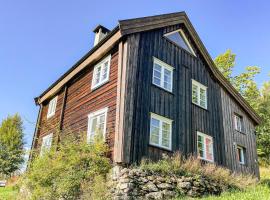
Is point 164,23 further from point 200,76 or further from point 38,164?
point 38,164

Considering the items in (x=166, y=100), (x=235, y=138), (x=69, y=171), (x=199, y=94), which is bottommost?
(x=69, y=171)

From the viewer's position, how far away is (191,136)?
15133 millimetres

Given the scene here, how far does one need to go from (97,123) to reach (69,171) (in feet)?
10.6

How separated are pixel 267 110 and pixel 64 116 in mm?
29221

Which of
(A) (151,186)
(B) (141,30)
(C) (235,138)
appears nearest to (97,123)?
(A) (151,186)

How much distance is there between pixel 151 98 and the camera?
45.1 ft

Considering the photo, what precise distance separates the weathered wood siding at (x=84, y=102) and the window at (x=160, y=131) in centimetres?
199

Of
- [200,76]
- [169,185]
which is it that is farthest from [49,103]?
[169,185]

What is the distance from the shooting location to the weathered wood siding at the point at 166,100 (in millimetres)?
12430

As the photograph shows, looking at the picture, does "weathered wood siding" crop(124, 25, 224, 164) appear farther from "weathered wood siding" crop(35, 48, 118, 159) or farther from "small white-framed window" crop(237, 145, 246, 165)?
"small white-framed window" crop(237, 145, 246, 165)

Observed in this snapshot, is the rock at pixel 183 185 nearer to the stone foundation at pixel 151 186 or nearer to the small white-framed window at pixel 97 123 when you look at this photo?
the stone foundation at pixel 151 186

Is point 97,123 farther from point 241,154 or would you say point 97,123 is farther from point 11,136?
point 11,136

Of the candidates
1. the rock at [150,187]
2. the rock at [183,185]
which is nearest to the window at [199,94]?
the rock at [183,185]

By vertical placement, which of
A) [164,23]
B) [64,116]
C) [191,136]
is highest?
[164,23]
